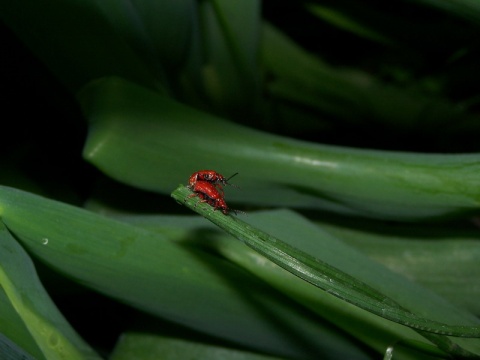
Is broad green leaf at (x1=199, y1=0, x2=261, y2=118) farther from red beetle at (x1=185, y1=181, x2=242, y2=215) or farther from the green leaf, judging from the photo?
red beetle at (x1=185, y1=181, x2=242, y2=215)

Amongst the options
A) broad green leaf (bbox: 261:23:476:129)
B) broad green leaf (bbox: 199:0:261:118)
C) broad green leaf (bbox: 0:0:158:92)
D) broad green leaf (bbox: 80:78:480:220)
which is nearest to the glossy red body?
broad green leaf (bbox: 80:78:480:220)

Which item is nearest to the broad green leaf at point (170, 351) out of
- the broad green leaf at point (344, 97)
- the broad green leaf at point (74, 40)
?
the broad green leaf at point (74, 40)

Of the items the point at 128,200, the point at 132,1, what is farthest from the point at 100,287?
the point at 132,1

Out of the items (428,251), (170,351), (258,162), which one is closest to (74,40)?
(258,162)

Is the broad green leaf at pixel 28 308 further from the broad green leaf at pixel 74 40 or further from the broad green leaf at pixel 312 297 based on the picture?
the broad green leaf at pixel 74 40

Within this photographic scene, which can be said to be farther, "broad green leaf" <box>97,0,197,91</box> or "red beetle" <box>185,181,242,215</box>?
"broad green leaf" <box>97,0,197,91</box>

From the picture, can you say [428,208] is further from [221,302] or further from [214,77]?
[214,77]
